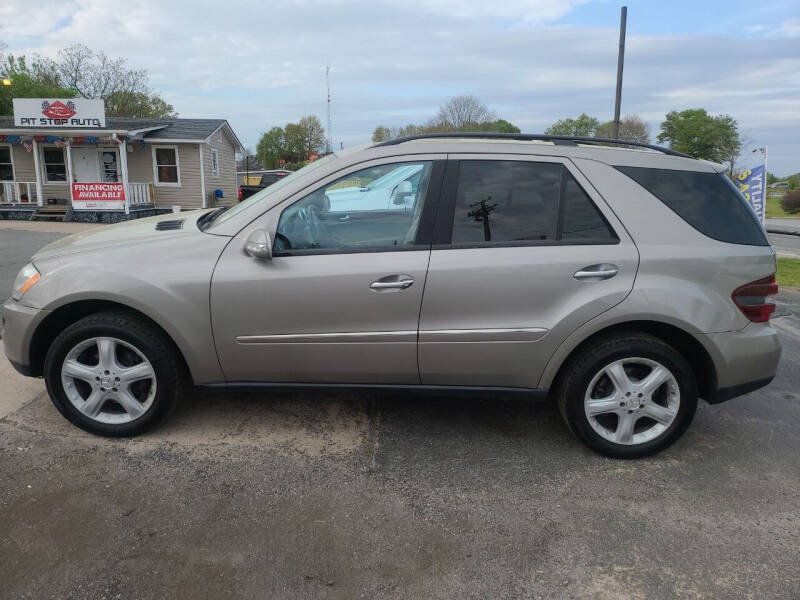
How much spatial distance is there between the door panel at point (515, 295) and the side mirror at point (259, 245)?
878mm

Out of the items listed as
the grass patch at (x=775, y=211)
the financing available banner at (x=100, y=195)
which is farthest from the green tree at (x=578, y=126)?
the financing available banner at (x=100, y=195)

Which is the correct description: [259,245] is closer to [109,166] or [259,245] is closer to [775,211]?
[109,166]

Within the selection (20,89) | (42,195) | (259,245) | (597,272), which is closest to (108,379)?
(259,245)

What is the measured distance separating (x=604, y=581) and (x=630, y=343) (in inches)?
51.5

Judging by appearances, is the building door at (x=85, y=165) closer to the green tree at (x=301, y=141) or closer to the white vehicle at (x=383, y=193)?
the white vehicle at (x=383, y=193)

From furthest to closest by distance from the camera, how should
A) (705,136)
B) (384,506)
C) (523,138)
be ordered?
(705,136)
(523,138)
(384,506)

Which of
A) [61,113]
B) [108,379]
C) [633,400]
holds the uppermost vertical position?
[61,113]

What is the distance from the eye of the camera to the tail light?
10.6ft

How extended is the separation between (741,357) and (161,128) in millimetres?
23609

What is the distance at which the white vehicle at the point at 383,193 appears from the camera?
3.35 m

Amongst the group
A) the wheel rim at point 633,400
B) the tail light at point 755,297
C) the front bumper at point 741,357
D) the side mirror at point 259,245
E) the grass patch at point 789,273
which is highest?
the side mirror at point 259,245

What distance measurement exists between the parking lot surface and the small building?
60.7ft

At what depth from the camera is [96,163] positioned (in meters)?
22.5

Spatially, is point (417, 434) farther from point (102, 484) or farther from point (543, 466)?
point (102, 484)
